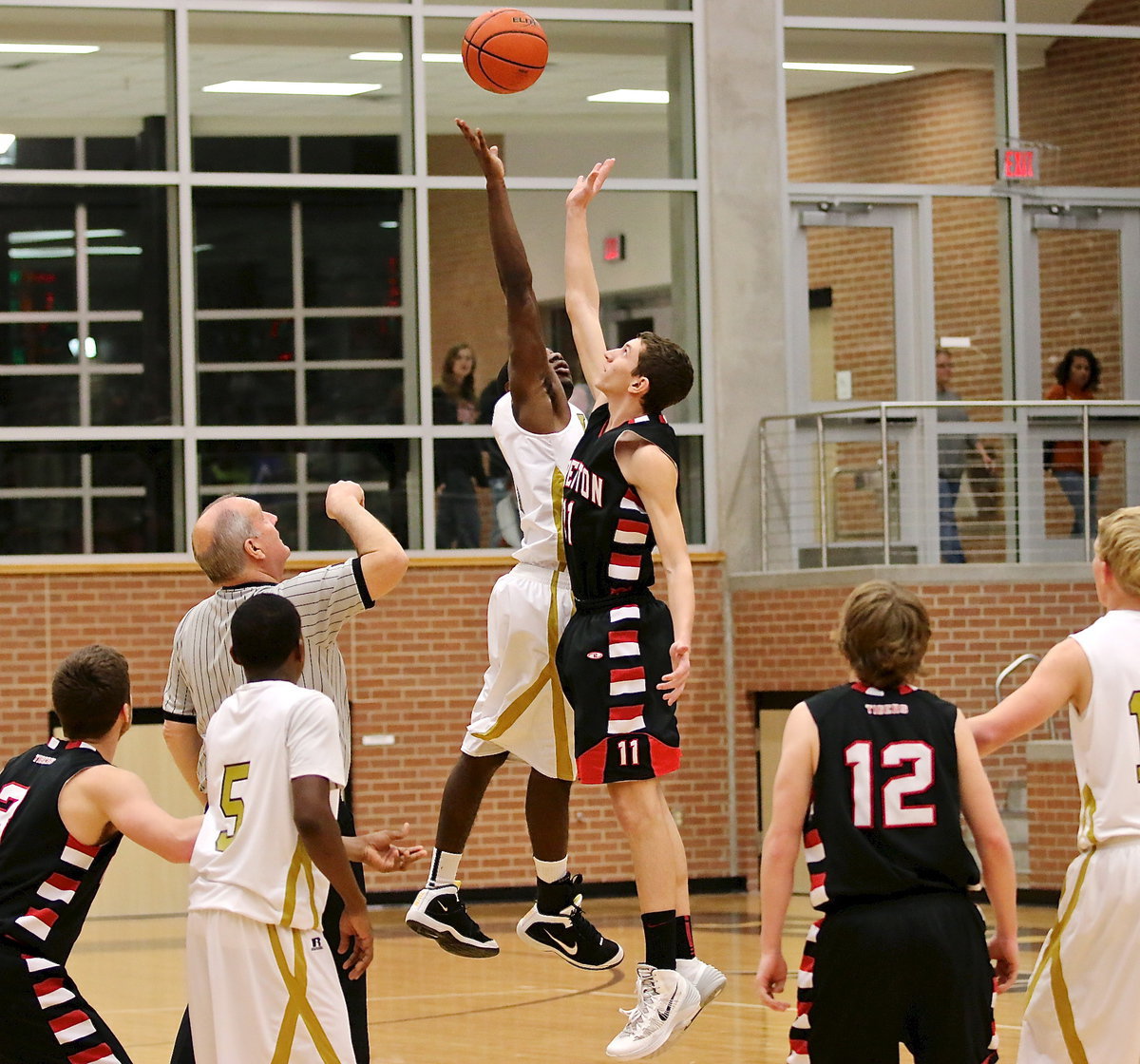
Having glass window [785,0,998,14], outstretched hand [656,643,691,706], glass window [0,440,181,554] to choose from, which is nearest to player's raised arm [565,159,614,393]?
outstretched hand [656,643,691,706]

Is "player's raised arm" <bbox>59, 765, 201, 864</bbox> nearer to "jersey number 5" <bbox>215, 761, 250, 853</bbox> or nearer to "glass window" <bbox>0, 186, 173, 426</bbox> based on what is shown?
"jersey number 5" <bbox>215, 761, 250, 853</bbox>

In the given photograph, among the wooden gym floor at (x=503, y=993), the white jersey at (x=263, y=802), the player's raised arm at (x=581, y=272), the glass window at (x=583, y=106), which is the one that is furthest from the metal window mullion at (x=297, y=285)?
the white jersey at (x=263, y=802)

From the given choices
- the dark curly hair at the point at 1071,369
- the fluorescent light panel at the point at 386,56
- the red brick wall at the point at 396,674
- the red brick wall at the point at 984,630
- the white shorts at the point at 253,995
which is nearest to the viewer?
the white shorts at the point at 253,995

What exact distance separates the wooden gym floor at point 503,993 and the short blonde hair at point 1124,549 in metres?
3.18

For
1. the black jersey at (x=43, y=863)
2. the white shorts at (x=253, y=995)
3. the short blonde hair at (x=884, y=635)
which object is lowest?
the white shorts at (x=253, y=995)

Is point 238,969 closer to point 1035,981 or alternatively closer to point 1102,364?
point 1035,981

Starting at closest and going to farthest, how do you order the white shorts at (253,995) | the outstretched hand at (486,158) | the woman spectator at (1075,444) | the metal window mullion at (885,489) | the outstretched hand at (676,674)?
the white shorts at (253,995), the outstretched hand at (676,674), the outstretched hand at (486,158), the metal window mullion at (885,489), the woman spectator at (1075,444)

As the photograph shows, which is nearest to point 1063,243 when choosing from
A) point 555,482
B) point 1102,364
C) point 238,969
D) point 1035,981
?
point 1102,364

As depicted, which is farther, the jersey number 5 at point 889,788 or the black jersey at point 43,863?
the black jersey at point 43,863

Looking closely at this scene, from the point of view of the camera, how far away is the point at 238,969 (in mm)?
4141

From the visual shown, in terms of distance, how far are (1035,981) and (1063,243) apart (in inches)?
445

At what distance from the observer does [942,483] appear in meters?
13.6

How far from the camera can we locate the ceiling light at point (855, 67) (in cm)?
1458

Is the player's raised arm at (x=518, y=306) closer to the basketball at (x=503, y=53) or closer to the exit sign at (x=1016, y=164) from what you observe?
the basketball at (x=503, y=53)
